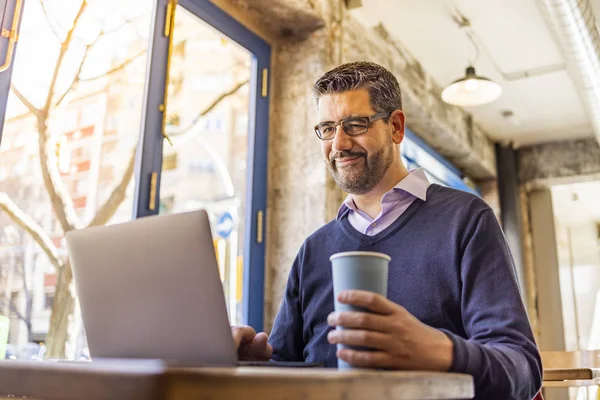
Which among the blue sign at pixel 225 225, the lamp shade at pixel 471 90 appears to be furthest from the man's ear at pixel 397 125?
the blue sign at pixel 225 225

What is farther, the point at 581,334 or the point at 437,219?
the point at 581,334

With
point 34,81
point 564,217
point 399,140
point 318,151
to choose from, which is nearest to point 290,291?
point 399,140

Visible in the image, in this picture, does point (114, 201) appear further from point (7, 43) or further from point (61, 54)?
point (7, 43)

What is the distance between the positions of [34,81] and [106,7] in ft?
1.86

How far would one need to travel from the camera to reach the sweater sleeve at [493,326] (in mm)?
807

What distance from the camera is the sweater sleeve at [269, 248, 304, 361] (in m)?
1.35

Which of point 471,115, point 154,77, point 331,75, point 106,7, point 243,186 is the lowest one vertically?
point 331,75

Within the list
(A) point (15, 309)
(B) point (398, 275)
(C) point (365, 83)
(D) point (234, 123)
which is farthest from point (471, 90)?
(A) point (15, 309)

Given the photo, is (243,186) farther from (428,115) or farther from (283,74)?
(428,115)

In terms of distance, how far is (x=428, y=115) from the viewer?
4285 mm

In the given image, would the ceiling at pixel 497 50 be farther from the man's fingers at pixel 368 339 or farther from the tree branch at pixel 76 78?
the man's fingers at pixel 368 339

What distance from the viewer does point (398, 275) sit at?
1.19 m

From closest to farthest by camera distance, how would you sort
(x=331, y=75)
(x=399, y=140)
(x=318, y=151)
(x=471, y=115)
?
(x=331, y=75) < (x=399, y=140) < (x=318, y=151) < (x=471, y=115)

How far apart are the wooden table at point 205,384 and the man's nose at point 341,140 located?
763 millimetres
